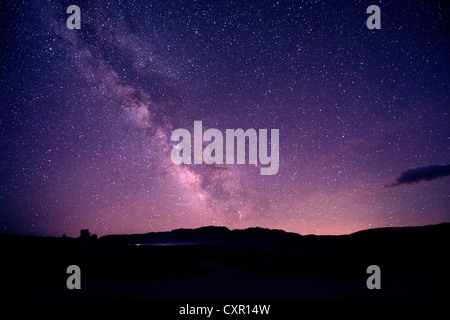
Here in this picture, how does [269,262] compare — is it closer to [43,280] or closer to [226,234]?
[43,280]

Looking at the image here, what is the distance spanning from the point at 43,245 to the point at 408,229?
1276 inches

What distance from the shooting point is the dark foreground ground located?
5.44 metres

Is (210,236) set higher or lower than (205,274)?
lower

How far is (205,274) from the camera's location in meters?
7.93

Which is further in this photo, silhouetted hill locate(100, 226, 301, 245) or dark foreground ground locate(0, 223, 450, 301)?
silhouetted hill locate(100, 226, 301, 245)

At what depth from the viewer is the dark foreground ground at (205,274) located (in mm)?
5441

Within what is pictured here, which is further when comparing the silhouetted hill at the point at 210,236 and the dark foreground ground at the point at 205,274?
the silhouetted hill at the point at 210,236

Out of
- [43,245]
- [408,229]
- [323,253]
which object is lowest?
[408,229]

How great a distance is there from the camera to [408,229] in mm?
26047

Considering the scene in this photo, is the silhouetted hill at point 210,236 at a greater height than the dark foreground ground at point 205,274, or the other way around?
the dark foreground ground at point 205,274

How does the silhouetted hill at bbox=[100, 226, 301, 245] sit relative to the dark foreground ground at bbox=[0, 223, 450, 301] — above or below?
below

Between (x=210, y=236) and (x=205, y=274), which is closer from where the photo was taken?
(x=205, y=274)
